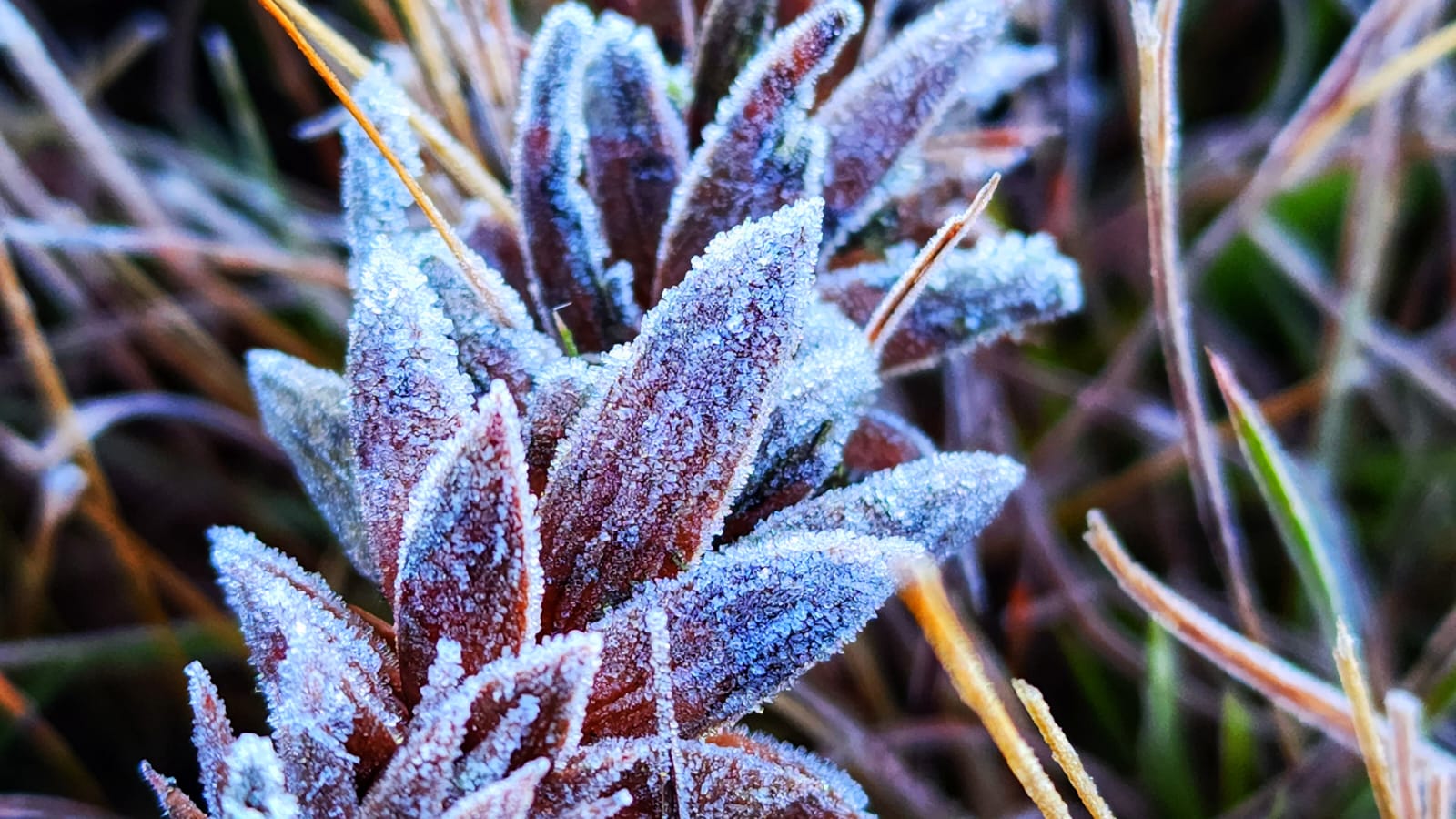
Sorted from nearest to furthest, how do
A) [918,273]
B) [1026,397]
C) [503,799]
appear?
[503,799]
[918,273]
[1026,397]

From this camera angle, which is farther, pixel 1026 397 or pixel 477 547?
pixel 1026 397

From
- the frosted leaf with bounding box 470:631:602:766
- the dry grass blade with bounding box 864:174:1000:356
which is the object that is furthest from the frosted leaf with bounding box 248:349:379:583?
the dry grass blade with bounding box 864:174:1000:356

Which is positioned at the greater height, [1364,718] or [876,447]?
[876,447]

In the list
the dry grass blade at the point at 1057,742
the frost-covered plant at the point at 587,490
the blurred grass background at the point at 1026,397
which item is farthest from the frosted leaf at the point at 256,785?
the blurred grass background at the point at 1026,397

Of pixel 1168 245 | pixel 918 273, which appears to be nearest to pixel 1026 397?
pixel 1168 245

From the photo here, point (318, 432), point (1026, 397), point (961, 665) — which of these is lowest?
point (1026, 397)

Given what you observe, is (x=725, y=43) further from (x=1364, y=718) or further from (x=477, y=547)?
(x=1364, y=718)

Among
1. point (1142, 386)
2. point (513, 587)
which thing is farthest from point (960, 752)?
point (513, 587)
